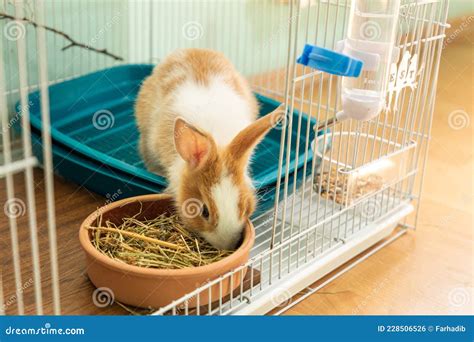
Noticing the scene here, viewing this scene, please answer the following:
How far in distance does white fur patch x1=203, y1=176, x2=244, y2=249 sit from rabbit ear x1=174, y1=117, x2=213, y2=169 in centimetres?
8

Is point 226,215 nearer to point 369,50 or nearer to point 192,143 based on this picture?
point 192,143

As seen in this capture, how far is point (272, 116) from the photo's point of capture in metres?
1.60

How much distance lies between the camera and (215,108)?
1.97 m

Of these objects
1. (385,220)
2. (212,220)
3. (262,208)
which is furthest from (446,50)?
(212,220)

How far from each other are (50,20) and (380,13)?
142cm

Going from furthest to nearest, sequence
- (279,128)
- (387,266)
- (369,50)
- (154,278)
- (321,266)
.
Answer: (279,128)
(387,266)
(321,266)
(369,50)
(154,278)

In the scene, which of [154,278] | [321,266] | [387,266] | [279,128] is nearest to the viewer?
[154,278]

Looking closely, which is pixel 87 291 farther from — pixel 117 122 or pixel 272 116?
pixel 117 122

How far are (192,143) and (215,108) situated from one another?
15.0 inches

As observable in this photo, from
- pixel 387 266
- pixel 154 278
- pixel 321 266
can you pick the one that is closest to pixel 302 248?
pixel 321 266

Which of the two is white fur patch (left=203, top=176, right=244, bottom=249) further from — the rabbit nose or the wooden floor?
the wooden floor

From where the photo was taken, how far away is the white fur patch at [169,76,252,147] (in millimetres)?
1903

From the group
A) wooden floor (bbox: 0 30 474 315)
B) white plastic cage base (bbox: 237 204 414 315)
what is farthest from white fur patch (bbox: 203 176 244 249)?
wooden floor (bbox: 0 30 474 315)
